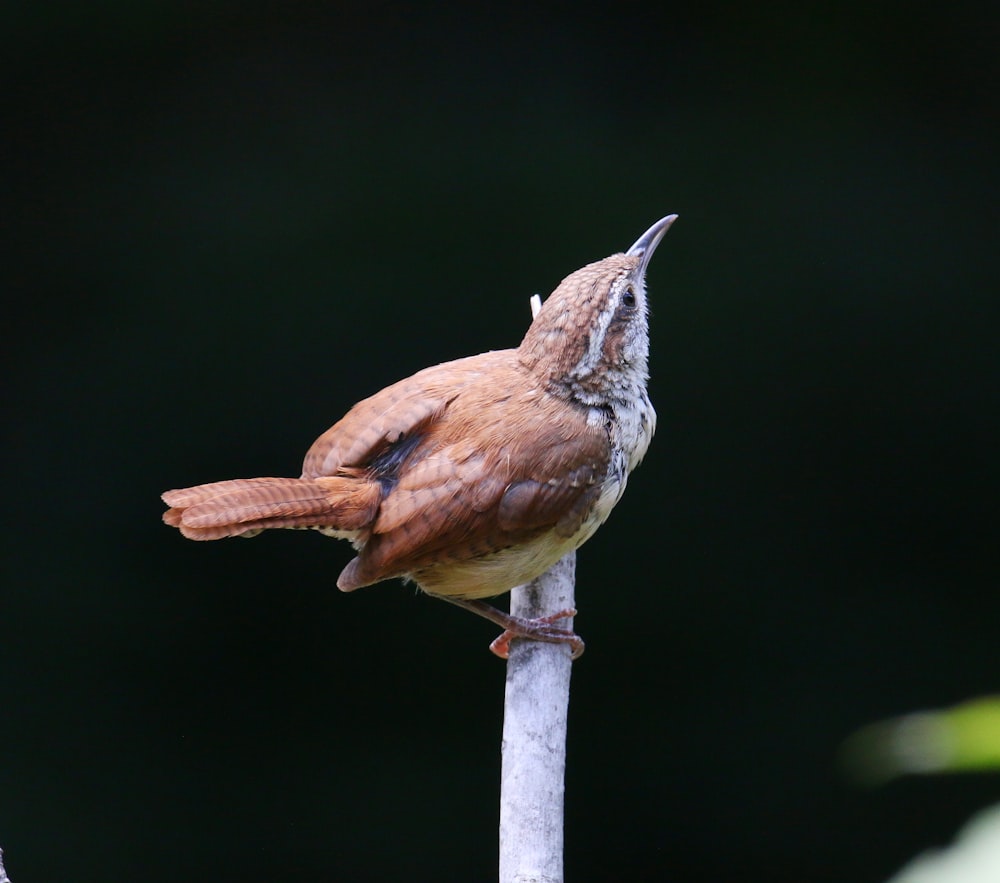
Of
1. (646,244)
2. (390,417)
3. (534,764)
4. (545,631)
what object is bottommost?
(534,764)

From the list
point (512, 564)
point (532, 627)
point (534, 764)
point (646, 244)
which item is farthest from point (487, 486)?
point (646, 244)

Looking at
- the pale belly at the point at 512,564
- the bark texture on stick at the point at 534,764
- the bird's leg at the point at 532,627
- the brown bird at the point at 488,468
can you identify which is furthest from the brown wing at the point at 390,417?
the bark texture on stick at the point at 534,764

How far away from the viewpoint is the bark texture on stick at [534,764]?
235cm

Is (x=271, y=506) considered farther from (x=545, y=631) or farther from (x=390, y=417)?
(x=545, y=631)

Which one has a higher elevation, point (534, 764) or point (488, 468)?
point (488, 468)

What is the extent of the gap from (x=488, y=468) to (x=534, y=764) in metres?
0.64

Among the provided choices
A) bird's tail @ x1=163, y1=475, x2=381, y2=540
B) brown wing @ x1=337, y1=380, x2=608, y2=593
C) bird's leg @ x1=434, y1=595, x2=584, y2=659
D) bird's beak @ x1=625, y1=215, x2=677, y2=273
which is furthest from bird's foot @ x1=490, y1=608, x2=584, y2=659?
bird's beak @ x1=625, y1=215, x2=677, y2=273

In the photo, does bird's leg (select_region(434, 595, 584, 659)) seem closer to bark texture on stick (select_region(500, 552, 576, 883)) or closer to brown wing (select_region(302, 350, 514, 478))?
bark texture on stick (select_region(500, 552, 576, 883))

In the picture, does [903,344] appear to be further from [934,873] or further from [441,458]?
[934,873]

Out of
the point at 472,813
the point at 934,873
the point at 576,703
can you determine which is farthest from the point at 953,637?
the point at 934,873

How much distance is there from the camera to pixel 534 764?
2.44 metres

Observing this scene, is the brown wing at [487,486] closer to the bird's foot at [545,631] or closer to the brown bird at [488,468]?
the brown bird at [488,468]

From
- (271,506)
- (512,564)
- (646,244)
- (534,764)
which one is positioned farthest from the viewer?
(646,244)

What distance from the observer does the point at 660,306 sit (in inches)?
167
